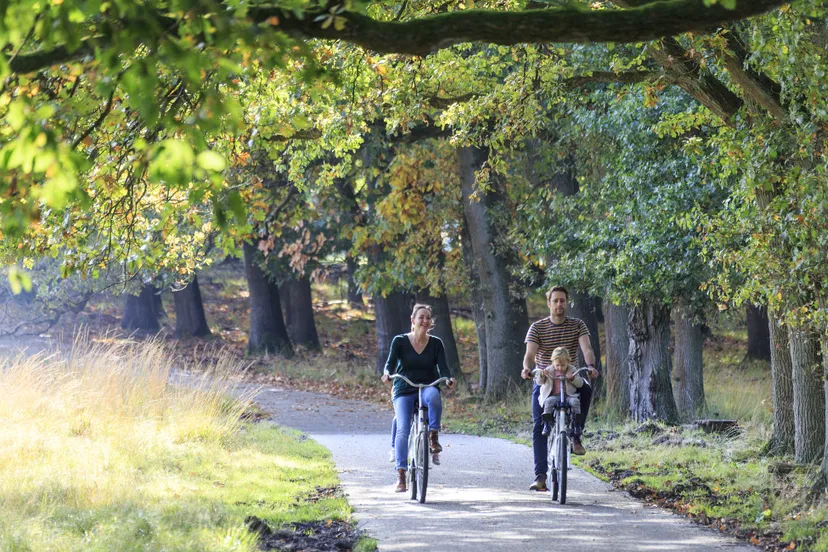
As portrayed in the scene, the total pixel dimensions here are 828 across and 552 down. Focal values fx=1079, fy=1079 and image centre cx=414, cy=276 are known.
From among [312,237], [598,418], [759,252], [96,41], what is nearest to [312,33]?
[96,41]

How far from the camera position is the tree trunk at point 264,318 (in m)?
35.6

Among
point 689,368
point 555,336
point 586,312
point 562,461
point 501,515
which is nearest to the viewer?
point 501,515

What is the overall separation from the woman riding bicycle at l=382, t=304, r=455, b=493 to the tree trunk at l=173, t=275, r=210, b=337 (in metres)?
30.4

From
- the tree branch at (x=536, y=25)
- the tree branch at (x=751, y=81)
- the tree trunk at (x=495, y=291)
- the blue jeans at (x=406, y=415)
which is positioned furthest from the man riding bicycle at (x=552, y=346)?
the tree trunk at (x=495, y=291)

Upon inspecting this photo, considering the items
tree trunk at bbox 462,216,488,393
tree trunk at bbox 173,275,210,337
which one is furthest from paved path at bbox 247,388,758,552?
tree trunk at bbox 173,275,210,337

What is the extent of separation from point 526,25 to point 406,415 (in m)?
5.53

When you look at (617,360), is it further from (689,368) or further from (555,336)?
(555,336)

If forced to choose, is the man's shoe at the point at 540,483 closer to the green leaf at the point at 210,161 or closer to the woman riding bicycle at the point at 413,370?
the woman riding bicycle at the point at 413,370

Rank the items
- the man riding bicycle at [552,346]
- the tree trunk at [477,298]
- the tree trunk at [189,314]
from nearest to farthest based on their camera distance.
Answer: the man riding bicycle at [552,346] < the tree trunk at [477,298] < the tree trunk at [189,314]

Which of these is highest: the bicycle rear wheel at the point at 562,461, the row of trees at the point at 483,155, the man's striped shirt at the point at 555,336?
the row of trees at the point at 483,155

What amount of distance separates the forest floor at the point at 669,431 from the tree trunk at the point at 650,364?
31.0 inches

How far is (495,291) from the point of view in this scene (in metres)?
23.1

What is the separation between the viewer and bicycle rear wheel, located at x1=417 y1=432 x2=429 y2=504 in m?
10.3

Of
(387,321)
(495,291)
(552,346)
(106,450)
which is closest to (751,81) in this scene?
(552,346)
